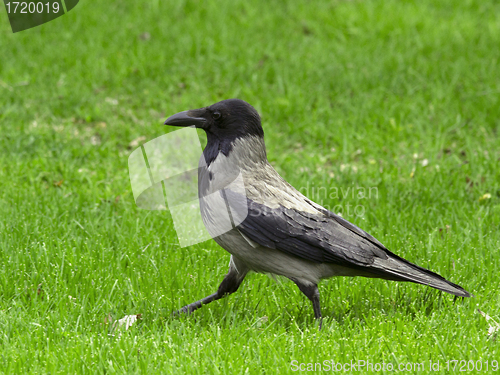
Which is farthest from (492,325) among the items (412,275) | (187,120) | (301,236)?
(187,120)

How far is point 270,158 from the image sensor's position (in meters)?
6.96

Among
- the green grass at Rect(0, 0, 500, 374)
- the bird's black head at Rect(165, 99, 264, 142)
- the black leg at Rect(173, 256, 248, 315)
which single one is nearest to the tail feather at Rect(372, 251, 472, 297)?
the green grass at Rect(0, 0, 500, 374)

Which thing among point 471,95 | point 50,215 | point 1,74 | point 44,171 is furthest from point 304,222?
point 1,74

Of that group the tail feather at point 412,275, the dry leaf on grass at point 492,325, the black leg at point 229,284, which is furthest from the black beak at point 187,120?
the dry leaf on grass at point 492,325

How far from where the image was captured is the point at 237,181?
12.4 ft

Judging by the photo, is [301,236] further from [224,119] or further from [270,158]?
[270,158]

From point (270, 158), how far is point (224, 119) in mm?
3086

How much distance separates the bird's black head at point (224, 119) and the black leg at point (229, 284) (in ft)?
2.82

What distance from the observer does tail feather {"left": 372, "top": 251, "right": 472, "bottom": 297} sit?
3.77 m

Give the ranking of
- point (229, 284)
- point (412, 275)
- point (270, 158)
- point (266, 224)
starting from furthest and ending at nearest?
point (270, 158) < point (229, 284) < point (412, 275) < point (266, 224)

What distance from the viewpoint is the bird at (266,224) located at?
12.1 feet

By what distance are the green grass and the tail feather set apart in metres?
0.17

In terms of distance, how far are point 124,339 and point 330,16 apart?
772cm

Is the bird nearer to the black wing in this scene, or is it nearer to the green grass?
the black wing
